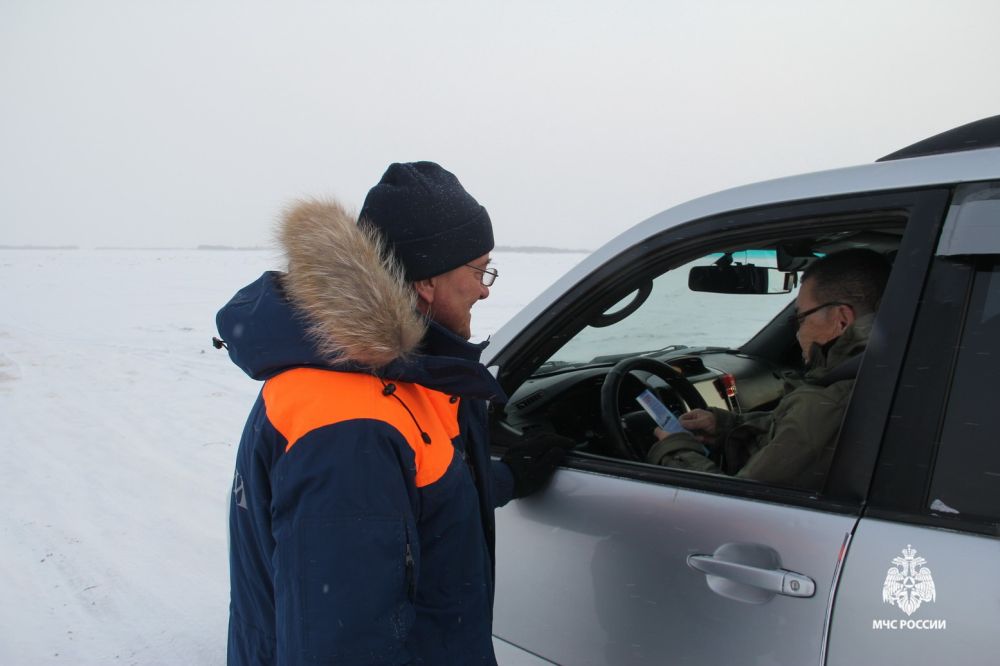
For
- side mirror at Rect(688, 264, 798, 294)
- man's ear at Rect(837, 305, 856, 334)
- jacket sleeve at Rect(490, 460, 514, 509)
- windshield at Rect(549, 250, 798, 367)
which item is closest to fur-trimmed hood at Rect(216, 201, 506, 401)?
jacket sleeve at Rect(490, 460, 514, 509)

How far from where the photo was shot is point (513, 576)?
1.92m

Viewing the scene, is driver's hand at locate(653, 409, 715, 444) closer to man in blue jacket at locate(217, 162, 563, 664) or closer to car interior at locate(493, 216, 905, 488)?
car interior at locate(493, 216, 905, 488)

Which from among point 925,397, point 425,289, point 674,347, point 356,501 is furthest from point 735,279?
point 356,501

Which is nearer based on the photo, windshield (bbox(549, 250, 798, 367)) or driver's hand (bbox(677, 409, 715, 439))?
windshield (bbox(549, 250, 798, 367))

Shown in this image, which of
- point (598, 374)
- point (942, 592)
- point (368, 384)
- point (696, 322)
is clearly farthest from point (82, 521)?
point (942, 592)

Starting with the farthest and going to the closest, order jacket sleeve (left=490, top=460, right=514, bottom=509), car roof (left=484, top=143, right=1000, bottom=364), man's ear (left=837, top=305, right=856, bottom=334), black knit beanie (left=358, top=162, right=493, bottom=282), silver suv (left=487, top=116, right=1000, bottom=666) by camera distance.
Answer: man's ear (left=837, top=305, right=856, bottom=334) < jacket sleeve (left=490, top=460, right=514, bottom=509) < black knit beanie (left=358, top=162, right=493, bottom=282) < car roof (left=484, top=143, right=1000, bottom=364) < silver suv (left=487, top=116, right=1000, bottom=666)

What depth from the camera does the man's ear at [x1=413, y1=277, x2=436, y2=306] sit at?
1.53 meters

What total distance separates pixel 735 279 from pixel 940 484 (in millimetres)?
1486

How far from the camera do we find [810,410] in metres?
1.85

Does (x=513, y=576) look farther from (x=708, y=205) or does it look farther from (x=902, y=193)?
(x=902, y=193)

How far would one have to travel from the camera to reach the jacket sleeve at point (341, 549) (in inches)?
45.3

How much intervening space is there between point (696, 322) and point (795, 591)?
2.18 meters

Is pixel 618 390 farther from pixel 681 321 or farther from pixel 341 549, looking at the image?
pixel 341 549

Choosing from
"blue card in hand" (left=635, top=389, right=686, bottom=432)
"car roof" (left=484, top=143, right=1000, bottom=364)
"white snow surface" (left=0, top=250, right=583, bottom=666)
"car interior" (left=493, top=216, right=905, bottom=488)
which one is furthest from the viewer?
"white snow surface" (left=0, top=250, right=583, bottom=666)
